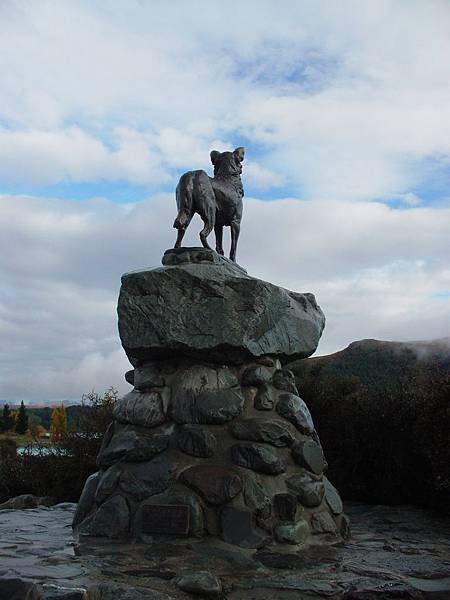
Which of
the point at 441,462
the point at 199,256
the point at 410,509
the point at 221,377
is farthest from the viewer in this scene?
the point at 410,509

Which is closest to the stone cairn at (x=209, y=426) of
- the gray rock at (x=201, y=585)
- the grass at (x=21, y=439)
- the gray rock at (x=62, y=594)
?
the gray rock at (x=201, y=585)

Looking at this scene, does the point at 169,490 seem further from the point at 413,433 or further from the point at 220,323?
the point at 413,433

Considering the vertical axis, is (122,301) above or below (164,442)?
above

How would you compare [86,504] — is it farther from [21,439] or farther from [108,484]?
[21,439]

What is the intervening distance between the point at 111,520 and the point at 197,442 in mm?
982

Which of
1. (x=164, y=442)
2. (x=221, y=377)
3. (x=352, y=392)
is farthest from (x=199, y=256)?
(x=352, y=392)

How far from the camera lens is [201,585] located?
395 centimetres

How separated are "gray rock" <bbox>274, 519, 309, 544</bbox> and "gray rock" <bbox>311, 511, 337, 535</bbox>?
6.8 inches

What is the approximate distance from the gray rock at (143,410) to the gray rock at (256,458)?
799mm

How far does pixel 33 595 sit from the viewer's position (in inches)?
137

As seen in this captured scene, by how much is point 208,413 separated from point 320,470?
4.04ft

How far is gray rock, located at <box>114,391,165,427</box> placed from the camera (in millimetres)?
5879

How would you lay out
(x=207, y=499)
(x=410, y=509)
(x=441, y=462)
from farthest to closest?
1. (x=410, y=509)
2. (x=441, y=462)
3. (x=207, y=499)

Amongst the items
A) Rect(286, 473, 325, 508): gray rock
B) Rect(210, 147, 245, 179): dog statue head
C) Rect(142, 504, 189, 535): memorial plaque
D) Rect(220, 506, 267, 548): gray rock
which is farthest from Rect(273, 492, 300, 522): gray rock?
Rect(210, 147, 245, 179): dog statue head
